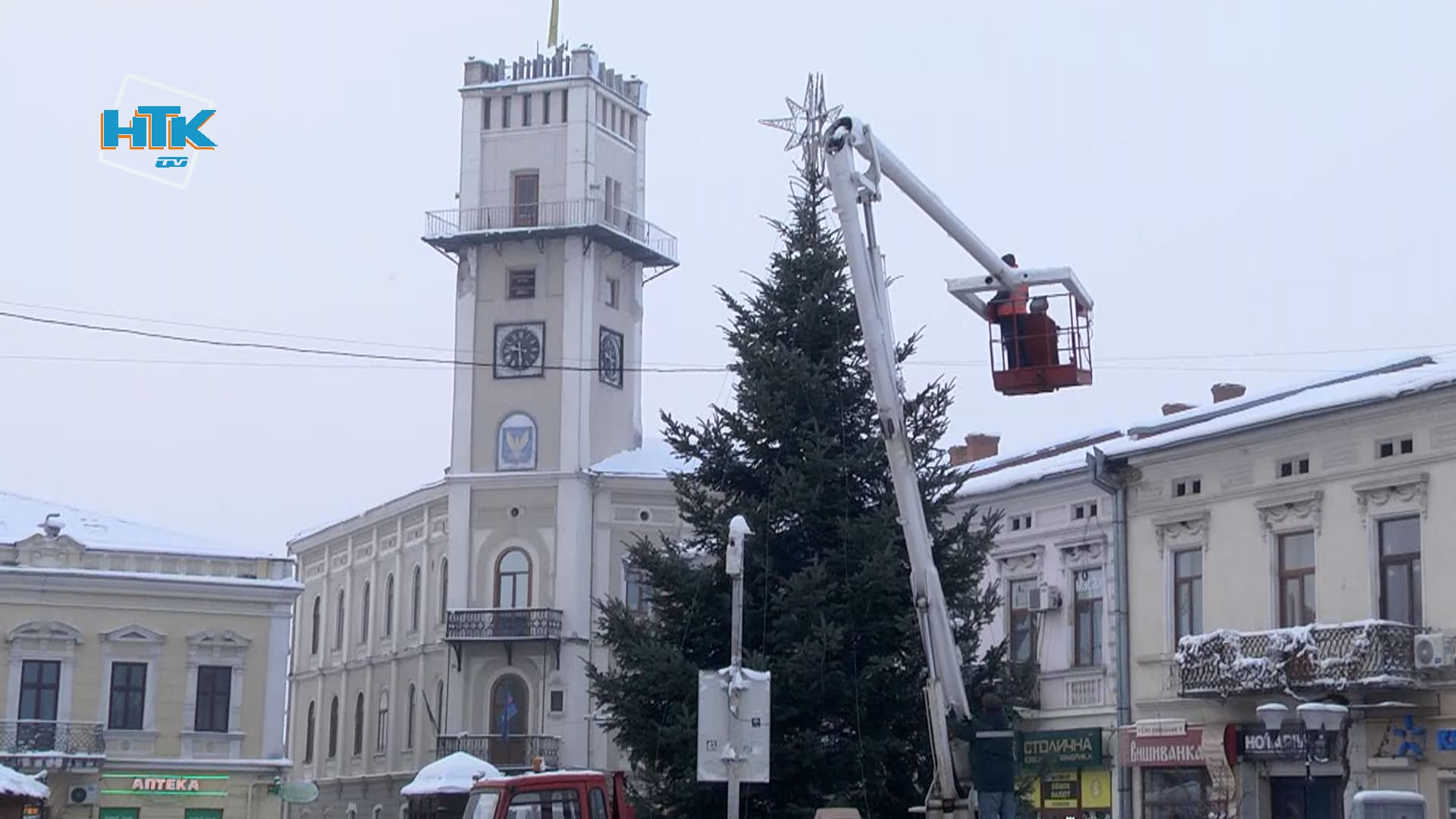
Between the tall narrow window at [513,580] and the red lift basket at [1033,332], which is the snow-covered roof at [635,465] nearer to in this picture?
the tall narrow window at [513,580]

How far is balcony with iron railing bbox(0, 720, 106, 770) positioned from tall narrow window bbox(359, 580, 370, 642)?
17.0 metres

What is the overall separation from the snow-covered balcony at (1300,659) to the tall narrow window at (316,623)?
44.1 m

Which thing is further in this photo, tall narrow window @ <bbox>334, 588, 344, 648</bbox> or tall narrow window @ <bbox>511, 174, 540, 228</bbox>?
tall narrow window @ <bbox>334, 588, 344, 648</bbox>

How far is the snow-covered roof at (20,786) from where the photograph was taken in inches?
1607

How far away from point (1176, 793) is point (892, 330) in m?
18.1

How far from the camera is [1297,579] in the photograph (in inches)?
1339

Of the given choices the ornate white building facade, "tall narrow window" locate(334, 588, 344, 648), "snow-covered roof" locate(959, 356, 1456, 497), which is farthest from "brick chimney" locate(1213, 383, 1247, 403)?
"tall narrow window" locate(334, 588, 344, 648)

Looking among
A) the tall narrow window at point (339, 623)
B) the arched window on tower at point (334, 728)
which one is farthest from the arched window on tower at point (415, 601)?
the arched window on tower at point (334, 728)

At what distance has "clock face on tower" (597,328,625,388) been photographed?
61812 mm

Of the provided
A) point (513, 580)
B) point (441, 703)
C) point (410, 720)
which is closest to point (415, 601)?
point (410, 720)

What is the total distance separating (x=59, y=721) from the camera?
52.0m

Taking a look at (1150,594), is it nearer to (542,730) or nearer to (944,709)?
(944,709)

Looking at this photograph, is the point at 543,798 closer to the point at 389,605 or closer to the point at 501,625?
the point at 501,625

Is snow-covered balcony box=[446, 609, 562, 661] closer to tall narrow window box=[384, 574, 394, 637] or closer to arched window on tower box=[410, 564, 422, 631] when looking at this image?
arched window on tower box=[410, 564, 422, 631]
